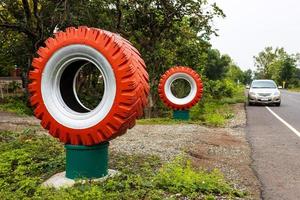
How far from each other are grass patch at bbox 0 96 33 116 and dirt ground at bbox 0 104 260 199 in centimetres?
697

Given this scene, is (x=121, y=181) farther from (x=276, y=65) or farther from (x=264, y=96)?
(x=276, y=65)

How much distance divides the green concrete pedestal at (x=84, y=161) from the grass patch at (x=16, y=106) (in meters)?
12.7

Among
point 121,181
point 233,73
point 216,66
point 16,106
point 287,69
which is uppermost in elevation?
point 287,69

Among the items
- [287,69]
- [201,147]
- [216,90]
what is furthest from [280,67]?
[201,147]

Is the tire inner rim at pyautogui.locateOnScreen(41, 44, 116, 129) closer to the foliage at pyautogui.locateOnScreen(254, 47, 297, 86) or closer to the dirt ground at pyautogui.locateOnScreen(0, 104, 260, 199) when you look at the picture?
the dirt ground at pyautogui.locateOnScreen(0, 104, 260, 199)

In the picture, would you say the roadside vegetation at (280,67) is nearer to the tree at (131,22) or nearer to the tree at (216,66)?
the tree at (216,66)

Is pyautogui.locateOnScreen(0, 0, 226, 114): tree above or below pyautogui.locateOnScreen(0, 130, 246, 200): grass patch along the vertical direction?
above

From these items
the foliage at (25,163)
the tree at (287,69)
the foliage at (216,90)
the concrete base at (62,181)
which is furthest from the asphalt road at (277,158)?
the tree at (287,69)

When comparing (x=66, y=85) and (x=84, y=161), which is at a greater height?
(x=66, y=85)

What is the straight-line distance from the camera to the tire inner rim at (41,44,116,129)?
596 centimetres

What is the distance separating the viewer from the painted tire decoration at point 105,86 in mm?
5871

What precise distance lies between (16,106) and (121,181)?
52.8 feet

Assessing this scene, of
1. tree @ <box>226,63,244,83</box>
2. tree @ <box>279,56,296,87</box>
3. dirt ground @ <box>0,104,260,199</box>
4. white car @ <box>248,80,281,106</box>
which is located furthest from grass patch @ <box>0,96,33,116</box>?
tree @ <box>279,56,296,87</box>

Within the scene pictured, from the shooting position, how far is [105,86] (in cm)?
602
